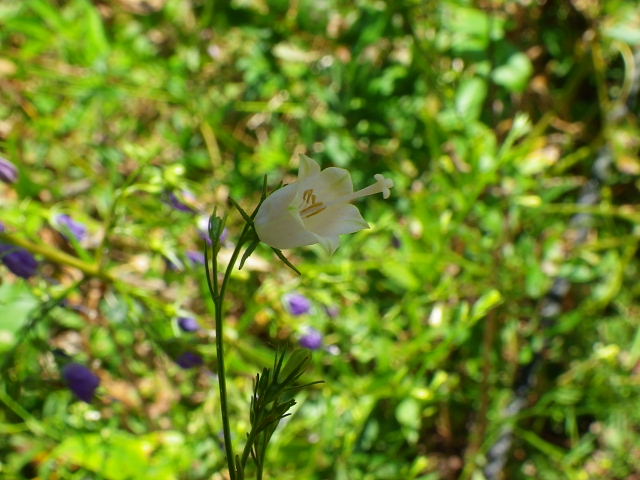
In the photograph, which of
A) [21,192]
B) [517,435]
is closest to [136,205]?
[21,192]

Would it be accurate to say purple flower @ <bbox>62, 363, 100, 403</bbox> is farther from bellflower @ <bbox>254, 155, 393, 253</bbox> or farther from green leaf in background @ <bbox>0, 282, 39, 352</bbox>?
bellflower @ <bbox>254, 155, 393, 253</bbox>

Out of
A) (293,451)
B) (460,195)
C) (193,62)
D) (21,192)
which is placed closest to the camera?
(21,192)

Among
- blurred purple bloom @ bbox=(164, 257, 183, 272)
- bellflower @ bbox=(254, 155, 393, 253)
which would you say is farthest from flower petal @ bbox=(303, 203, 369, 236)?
blurred purple bloom @ bbox=(164, 257, 183, 272)

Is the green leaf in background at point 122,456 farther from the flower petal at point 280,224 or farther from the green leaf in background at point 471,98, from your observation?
the green leaf in background at point 471,98

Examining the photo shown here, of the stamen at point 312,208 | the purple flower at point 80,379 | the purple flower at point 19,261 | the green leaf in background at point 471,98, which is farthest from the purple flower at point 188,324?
the green leaf in background at point 471,98

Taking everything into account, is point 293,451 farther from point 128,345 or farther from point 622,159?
point 622,159
